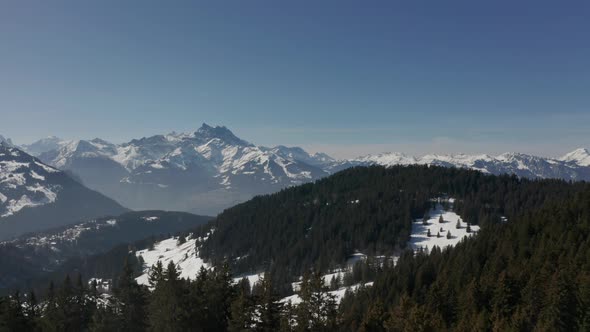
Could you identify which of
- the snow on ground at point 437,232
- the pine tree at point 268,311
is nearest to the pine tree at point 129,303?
the pine tree at point 268,311

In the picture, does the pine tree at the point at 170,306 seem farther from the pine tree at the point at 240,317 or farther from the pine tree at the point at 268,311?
the pine tree at the point at 268,311

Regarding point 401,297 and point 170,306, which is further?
point 401,297

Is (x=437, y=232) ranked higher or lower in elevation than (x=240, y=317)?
lower

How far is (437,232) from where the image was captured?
178 meters

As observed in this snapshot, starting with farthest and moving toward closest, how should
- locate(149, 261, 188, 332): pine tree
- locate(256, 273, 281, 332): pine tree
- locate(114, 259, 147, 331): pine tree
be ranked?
1. locate(114, 259, 147, 331): pine tree
2. locate(149, 261, 188, 332): pine tree
3. locate(256, 273, 281, 332): pine tree

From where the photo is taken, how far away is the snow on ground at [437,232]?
167 meters

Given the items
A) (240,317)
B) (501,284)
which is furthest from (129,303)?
(501,284)

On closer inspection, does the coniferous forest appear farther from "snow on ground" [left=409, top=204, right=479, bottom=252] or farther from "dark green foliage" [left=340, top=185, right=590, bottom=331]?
"snow on ground" [left=409, top=204, right=479, bottom=252]

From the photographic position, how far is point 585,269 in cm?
6850

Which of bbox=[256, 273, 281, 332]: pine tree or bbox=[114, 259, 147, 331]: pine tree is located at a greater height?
bbox=[256, 273, 281, 332]: pine tree

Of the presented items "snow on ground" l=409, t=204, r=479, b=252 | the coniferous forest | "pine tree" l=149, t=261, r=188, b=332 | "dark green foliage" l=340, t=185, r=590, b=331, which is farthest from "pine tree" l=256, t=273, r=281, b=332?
"snow on ground" l=409, t=204, r=479, b=252

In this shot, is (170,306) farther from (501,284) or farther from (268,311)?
(501,284)

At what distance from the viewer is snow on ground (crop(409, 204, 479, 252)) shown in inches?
6590

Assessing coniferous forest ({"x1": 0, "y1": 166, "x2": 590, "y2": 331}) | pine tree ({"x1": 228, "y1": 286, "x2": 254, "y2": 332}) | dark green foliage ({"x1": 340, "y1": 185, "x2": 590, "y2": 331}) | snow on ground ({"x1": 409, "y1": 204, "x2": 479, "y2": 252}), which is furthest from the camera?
snow on ground ({"x1": 409, "y1": 204, "x2": 479, "y2": 252})
